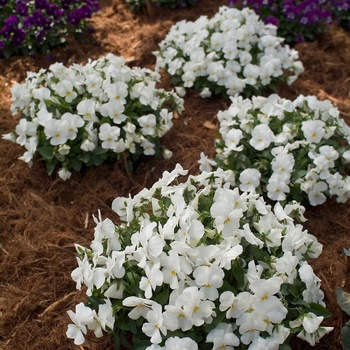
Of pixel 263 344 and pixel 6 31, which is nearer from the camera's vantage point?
pixel 263 344

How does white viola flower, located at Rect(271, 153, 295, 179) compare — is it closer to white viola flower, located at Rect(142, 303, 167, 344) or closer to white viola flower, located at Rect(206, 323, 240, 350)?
white viola flower, located at Rect(206, 323, 240, 350)

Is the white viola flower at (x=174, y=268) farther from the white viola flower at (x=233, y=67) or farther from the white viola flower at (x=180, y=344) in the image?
the white viola flower at (x=233, y=67)

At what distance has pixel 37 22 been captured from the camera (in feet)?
14.5

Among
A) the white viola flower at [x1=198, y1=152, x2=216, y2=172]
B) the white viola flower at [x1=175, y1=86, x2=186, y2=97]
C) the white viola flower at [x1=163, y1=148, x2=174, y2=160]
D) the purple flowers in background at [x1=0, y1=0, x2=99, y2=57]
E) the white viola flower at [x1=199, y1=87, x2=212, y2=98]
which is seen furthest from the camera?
the purple flowers in background at [x1=0, y1=0, x2=99, y2=57]

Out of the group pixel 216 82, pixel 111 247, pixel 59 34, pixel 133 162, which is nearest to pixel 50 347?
pixel 111 247

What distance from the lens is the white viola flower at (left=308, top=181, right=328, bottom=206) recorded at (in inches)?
117

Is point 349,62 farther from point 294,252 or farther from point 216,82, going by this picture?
point 294,252

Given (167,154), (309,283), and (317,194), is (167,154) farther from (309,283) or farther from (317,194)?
(309,283)

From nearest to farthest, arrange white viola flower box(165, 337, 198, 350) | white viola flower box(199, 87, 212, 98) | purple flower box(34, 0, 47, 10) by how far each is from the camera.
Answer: white viola flower box(165, 337, 198, 350), white viola flower box(199, 87, 212, 98), purple flower box(34, 0, 47, 10)

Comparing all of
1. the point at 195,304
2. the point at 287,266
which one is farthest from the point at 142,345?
the point at 287,266

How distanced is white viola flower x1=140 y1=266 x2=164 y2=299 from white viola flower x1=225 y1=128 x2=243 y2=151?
133 centimetres

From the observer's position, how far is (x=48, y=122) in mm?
3059

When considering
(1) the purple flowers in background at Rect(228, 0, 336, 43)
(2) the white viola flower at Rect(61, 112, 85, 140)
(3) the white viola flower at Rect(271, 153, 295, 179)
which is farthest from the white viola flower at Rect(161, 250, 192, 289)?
(1) the purple flowers in background at Rect(228, 0, 336, 43)

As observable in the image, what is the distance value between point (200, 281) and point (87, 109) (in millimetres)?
1624
